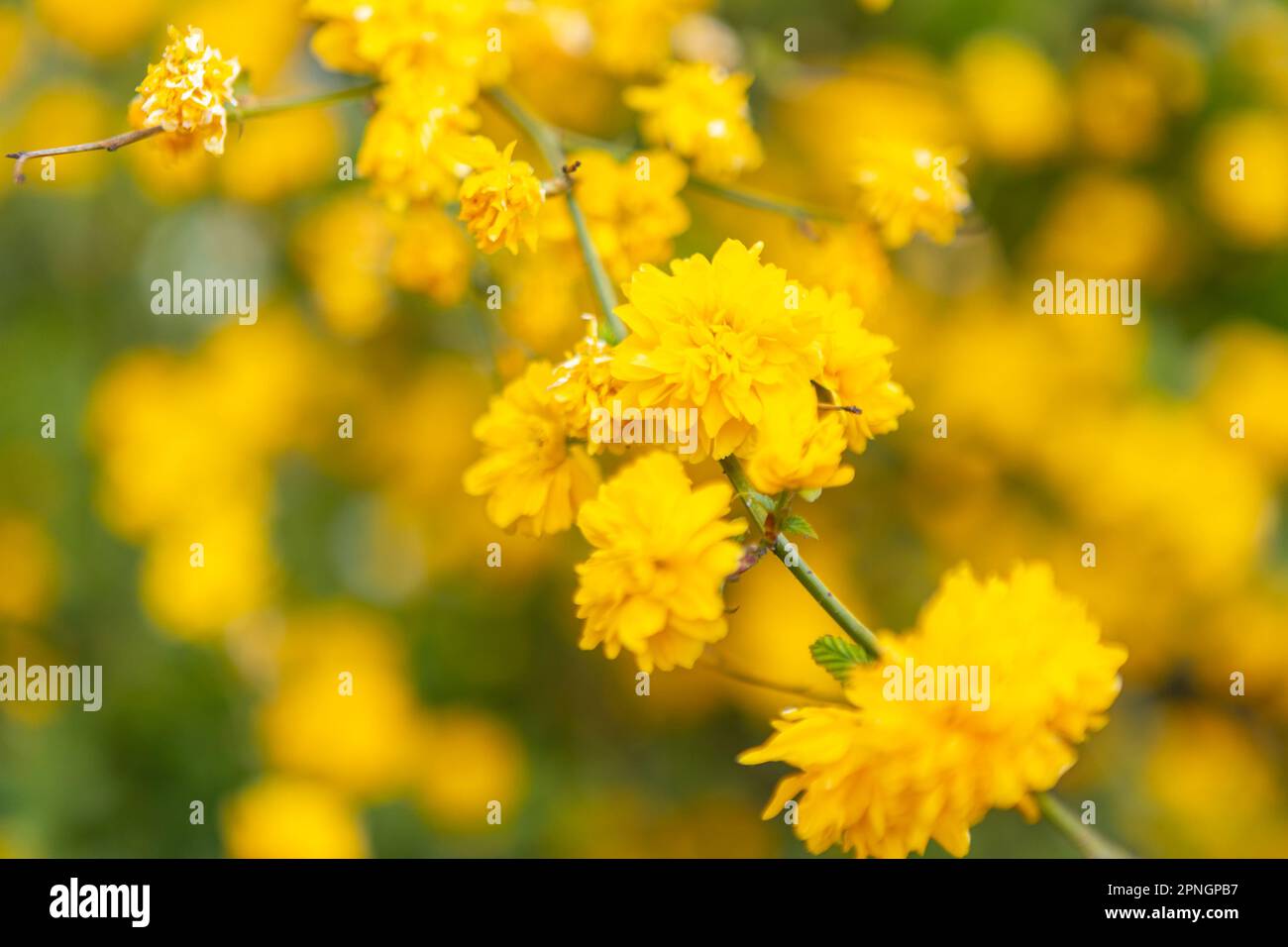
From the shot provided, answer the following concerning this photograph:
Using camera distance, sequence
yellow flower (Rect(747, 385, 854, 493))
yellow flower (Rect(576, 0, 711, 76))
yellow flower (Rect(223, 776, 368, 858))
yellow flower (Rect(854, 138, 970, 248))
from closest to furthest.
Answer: yellow flower (Rect(747, 385, 854, 493))
yellow flower (Rect(854, 138, 970, 248))
yellow flower (Rect(576, 0, 711, 76))
yellow flower (Rect(223, 776, 368, 858))

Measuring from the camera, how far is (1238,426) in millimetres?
1648

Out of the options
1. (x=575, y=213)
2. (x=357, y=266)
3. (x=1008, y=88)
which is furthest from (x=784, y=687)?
(x=1008, y=88)

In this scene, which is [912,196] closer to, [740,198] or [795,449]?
[740,198]

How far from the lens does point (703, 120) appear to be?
0.93 meters

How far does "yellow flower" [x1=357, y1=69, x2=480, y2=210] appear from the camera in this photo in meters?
0.82

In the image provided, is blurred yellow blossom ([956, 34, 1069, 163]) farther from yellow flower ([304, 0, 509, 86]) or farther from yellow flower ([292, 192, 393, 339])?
yellow flower ([304, 0, 509, 86])

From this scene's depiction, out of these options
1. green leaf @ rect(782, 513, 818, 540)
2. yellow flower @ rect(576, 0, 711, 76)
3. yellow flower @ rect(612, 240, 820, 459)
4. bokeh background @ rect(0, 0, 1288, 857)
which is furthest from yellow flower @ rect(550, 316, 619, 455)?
bokeh background @ rect(0, 0, 1288, 857)

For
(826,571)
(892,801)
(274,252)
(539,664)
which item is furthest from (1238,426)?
(274,252)

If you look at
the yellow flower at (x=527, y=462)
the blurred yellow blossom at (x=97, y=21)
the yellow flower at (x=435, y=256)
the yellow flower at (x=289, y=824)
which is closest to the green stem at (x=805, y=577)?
the yellow flower at (x=527, y=462)

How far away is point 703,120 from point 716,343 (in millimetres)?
301

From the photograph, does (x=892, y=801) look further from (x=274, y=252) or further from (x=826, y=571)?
(x=274, y=252)

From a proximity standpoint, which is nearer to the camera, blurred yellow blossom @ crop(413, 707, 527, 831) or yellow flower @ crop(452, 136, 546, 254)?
yellow flower @ crop(452, 136, 546, 254)

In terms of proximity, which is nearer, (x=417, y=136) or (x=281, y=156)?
(x=417, y=136)
